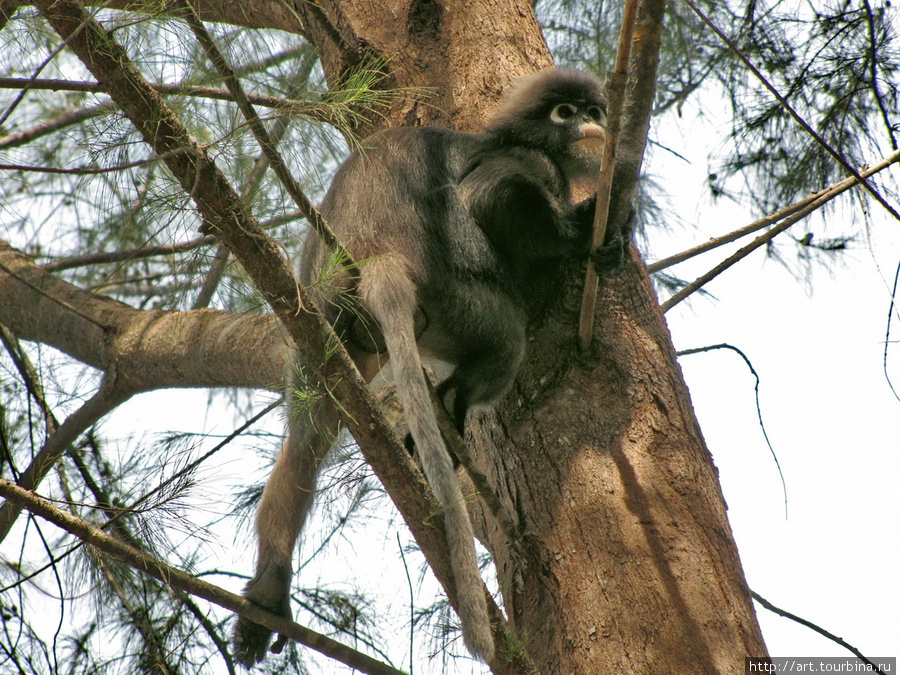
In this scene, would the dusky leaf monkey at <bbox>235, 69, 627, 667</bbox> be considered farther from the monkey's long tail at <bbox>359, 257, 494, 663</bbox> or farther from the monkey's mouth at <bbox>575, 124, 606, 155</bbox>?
the monkey's mouth at <bbox>575, 124, 606, 155</bbox>

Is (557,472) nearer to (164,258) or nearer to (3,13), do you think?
(164,258)

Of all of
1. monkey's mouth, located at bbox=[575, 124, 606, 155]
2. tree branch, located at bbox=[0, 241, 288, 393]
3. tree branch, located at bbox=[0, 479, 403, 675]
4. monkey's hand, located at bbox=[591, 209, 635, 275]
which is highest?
monkey's mouth, located at bbox=[575, 124, 606, 155]

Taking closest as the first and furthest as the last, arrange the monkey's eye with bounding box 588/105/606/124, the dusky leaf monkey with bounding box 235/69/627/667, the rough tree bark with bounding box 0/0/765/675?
the rough tree bark with bounding box 0/0/765/675, the dusky leaf monkey with bounding box 235/69/627/667, the monkey's eye with bounding box 588/105/606/124

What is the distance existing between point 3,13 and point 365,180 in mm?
918

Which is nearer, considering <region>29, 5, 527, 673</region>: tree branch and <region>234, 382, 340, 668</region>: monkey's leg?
<region>29, 5, 527, 673</region>: tree branch

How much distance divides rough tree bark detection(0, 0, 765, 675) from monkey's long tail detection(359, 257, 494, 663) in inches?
5.9

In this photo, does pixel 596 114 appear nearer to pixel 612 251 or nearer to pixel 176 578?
pixel 612 251

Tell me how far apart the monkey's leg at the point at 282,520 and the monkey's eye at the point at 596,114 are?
53.5 inches

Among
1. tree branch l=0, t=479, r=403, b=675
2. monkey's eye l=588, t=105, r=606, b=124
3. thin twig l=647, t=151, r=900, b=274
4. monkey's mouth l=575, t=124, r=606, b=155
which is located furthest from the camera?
monkey's eye l=588, t=105, r=606, b=124

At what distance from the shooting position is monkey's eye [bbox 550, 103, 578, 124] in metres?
2.78

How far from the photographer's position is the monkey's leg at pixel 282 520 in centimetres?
234

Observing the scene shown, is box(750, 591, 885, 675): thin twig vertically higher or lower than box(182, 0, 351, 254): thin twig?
lower

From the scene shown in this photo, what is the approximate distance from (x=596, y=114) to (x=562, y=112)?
142 millimetres

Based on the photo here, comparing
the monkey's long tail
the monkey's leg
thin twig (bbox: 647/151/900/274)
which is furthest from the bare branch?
the monkey's leg
